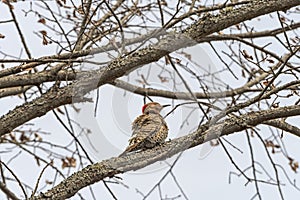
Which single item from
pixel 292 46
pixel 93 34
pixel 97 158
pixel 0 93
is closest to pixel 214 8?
pixel 292 46

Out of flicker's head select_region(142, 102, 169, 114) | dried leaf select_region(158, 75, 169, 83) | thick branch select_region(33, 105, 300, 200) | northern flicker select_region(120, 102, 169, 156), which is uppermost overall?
dried leaf select_region(158, 75, 169, 83)

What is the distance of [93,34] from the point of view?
423 centimetres

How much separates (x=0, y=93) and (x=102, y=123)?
2.87 ft

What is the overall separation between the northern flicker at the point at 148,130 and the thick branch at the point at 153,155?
22 cm

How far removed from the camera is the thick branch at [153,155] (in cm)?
270

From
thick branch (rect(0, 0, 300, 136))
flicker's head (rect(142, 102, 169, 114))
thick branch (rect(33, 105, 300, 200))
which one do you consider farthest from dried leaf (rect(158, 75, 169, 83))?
thick branch (rect(33, 105, 300, 200))

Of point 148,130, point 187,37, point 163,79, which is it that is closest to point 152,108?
point 148,130

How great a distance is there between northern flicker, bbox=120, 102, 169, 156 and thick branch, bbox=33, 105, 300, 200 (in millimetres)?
224

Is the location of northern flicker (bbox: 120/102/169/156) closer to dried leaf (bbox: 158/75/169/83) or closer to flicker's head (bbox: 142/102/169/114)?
flicker's head (bbox: 142/102/169/114)

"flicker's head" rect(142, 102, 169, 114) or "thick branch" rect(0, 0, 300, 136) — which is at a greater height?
"flicker's head" rect(142, 102, 169, 114)

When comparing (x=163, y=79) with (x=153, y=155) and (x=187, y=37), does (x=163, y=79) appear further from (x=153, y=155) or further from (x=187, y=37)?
(x=153, y=155)

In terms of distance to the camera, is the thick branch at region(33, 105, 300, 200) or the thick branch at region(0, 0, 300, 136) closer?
the thick branch at region(33, 105, 300, 200)

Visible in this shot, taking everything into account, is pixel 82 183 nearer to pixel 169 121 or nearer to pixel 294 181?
pixel 169 121

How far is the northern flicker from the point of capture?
10.5 feet
